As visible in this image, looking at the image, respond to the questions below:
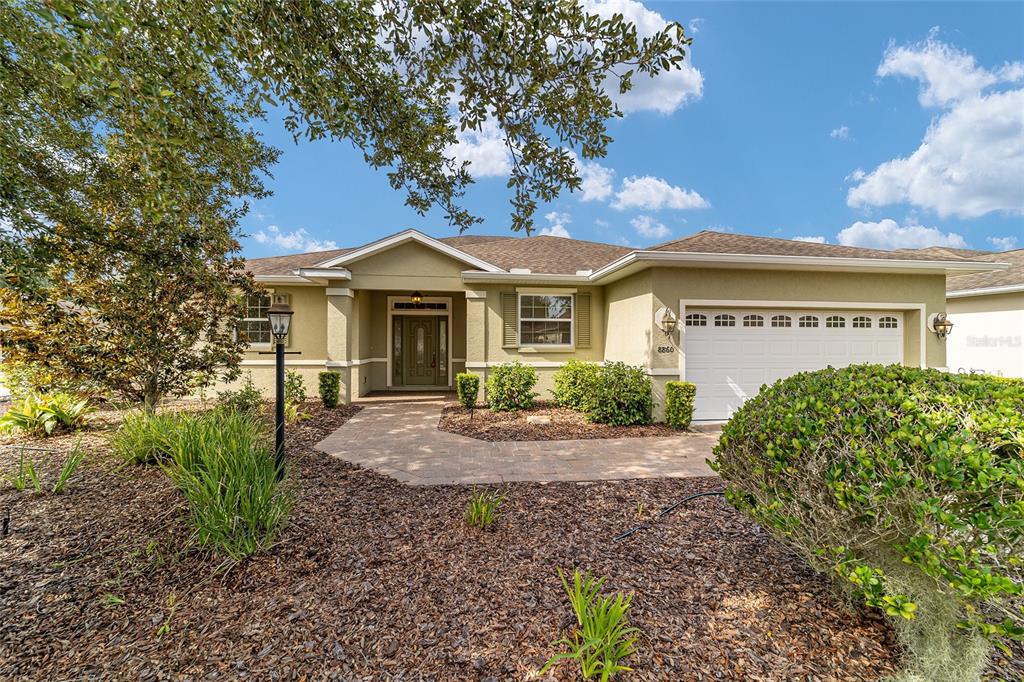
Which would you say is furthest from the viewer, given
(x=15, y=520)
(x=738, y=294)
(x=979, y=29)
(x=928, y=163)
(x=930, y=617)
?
(x=928, y=163)

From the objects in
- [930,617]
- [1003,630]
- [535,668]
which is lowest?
[535,668]

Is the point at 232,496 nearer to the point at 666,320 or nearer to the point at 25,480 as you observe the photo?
the point at 25,480

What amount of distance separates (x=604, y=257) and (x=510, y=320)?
4.51m

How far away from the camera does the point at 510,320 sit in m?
10.4

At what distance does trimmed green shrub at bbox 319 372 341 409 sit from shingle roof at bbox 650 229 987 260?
7.59 m

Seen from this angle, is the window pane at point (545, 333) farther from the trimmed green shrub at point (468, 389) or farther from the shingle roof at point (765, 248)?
the shingle roof at point (765, 248)

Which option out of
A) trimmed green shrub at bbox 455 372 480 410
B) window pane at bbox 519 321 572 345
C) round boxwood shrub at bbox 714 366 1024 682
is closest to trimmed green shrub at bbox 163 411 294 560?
round boxwood shrub at bbox 714 366 1024 682

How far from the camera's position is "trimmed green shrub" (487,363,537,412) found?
9.41 metres

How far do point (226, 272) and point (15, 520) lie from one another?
161 inches

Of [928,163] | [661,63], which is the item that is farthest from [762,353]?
[928,163]

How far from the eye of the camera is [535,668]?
2.07 meters

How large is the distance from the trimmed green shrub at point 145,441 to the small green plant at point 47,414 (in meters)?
2.86

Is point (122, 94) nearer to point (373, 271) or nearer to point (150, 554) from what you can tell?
point (150, 554)

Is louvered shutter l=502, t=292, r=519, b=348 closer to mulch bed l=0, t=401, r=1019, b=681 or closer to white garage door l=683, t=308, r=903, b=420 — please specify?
white garage door l=683, t=308, r=903, b=420
